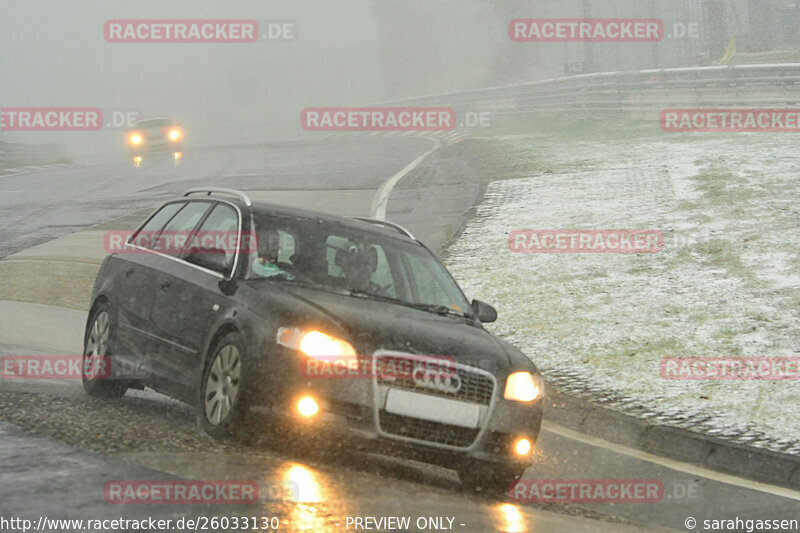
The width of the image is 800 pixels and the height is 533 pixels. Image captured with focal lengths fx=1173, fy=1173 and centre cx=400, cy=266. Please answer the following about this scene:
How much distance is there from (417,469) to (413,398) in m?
1.09

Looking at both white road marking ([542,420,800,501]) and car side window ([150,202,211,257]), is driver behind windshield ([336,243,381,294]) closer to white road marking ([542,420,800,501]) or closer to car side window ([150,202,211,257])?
car side window ([150,202,211,257])

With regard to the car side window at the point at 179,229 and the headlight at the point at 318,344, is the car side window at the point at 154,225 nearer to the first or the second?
the car side window at the point at 179,229

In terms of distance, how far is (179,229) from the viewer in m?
8.12

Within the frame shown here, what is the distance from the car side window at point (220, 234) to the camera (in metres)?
7.32

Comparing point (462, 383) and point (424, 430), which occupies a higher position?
point (462, 383)


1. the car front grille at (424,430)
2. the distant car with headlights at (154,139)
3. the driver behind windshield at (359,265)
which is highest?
the distant car with headlights at (154,139)

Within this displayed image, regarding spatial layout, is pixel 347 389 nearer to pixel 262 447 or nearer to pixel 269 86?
pixel 262 447

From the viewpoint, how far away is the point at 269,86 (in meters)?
124

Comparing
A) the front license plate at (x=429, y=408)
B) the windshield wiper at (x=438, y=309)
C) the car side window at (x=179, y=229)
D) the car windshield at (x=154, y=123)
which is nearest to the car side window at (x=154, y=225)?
the car side window at (x=179, y=229)

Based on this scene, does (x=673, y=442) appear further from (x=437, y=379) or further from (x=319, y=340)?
(x=319, y=340)

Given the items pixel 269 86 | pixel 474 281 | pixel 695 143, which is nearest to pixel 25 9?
pixel 269 86

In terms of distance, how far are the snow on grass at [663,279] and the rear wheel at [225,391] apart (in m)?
3.82

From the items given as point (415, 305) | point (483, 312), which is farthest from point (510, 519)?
point (483, 312)

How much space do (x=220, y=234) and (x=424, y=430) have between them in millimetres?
2141
